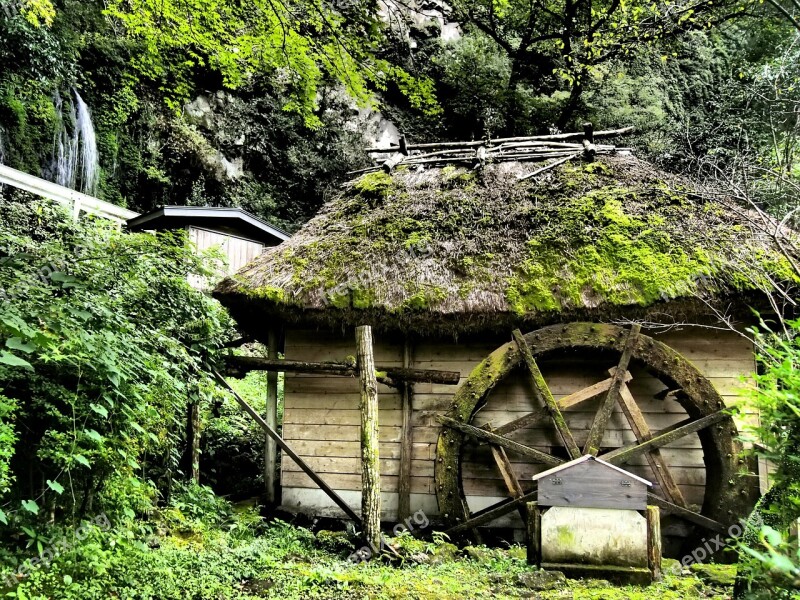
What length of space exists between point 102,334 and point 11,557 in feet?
4.04

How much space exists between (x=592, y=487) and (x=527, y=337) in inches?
63.4

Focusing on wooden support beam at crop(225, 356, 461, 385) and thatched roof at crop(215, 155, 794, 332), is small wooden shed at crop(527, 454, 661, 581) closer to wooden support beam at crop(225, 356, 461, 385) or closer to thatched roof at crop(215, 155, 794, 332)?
wooden support beam at crop(225, 356, 461, 385)

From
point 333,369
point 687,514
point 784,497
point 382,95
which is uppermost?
point 382,95

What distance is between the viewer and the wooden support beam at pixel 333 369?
5.32 metres

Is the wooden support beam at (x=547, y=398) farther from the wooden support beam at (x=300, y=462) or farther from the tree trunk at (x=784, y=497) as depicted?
the tree trunk at (x=784, y=497)

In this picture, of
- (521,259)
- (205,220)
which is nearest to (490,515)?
(521,259)

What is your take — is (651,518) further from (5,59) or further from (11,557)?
(5,59)

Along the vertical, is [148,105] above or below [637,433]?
above

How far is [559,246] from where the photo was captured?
5621 mm

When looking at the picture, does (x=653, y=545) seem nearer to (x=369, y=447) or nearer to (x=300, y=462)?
(x=369, y=447)

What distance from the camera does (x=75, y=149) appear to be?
13406 millimetres

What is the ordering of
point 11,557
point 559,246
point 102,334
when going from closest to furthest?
1. point 11,557
2. point 102,334
3. point 559,246

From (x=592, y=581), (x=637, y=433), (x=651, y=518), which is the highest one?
(x=637, y=433)

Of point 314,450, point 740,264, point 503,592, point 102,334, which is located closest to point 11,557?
point 102,334
